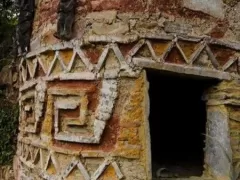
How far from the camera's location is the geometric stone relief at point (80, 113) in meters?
4.13

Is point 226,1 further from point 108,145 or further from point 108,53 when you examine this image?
point 108,145

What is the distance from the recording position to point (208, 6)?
4512 mm

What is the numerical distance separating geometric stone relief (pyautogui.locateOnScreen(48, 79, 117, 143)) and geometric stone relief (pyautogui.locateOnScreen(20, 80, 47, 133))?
24 centimetres

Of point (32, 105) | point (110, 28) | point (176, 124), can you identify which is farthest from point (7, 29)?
point (110, 28)

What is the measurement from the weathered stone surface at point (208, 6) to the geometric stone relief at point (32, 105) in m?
1.75

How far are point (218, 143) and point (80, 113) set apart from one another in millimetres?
1424

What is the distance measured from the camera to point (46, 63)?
187 inches

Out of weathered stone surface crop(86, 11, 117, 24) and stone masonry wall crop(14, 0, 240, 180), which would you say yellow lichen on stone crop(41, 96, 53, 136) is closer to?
stone masonry wall crop(14, 0, 240, 180)

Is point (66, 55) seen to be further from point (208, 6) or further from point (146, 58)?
point (208, 6)

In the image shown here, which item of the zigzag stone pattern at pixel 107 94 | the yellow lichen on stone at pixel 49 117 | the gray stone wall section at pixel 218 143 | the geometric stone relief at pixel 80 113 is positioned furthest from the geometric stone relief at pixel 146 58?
the gray stone wall section at pixel 218 143

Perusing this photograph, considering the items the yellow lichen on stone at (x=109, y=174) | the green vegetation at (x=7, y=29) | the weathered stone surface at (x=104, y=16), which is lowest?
the yellow lichen on stone at (x=109, y=174)

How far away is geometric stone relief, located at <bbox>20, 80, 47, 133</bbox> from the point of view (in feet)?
15.6

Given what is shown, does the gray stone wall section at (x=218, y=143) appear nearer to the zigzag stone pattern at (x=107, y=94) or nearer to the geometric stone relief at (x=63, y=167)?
the zigzag stone pattern at (x=107, y=94)

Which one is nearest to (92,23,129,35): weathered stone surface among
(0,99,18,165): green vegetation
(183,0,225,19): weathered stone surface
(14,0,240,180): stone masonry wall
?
(14,0,240,180): stone masonry wall
